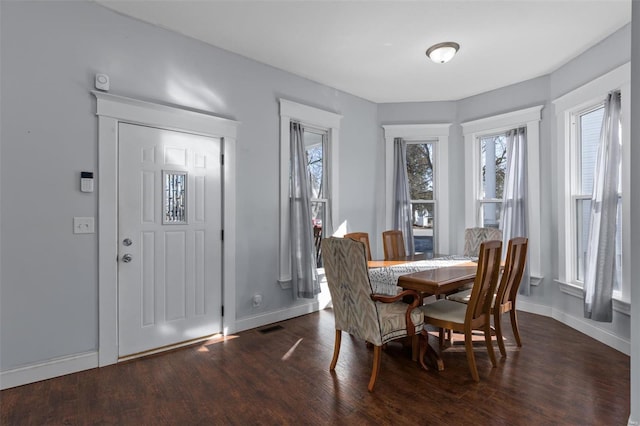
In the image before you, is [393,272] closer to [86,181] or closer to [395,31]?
[395,31]

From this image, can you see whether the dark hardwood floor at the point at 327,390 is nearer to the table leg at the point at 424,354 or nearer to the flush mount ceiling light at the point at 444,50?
the table leg at the point at 424,354

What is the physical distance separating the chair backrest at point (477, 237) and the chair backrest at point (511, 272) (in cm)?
92

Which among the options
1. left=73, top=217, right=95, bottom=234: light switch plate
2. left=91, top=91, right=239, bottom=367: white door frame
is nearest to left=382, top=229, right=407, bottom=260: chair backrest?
left=91, top=91, right=239, bottom=367: white door frame

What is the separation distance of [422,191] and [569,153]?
1852 mm

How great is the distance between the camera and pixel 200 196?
333 centimetres

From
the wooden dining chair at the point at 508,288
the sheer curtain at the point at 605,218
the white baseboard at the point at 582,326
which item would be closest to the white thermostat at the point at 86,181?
the wooden dining chair at the point at 508,288

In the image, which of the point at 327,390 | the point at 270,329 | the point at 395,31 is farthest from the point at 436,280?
the point at 395,31

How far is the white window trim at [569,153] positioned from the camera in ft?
9.88

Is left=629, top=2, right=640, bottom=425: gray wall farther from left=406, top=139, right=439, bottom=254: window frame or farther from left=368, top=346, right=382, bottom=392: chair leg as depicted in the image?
left=406, top=139, right=439, bottom=254: window frame

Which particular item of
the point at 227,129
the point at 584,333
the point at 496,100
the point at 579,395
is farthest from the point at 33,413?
the point at 496,100

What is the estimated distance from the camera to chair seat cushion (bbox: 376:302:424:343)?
2432 mm

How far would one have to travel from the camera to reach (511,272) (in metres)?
2.94

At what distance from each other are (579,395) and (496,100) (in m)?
3.60

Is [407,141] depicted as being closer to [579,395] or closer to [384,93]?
[384,93]
